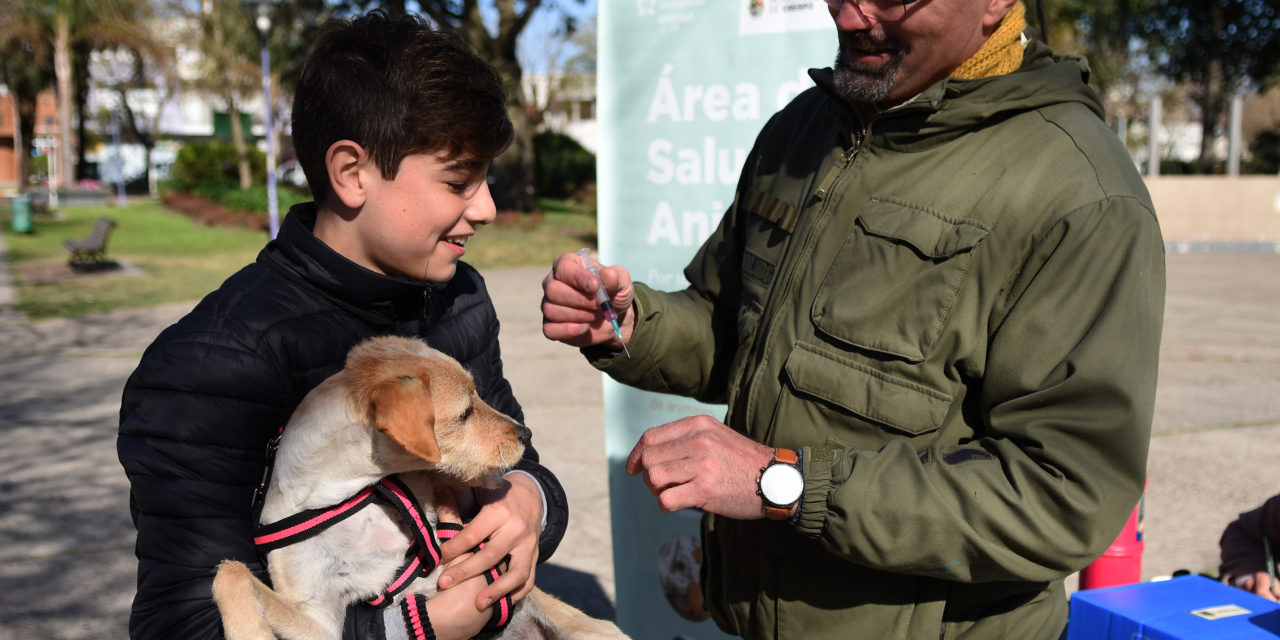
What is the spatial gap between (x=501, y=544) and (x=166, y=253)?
74.1 ft

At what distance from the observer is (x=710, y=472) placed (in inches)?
70.4

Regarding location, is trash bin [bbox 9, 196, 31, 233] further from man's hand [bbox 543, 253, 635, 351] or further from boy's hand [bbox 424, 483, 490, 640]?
boy's hand [bbox 424, 483, 490, 640]

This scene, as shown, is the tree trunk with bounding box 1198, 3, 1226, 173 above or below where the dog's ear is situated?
above

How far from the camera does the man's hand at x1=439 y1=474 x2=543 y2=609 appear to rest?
2.02m

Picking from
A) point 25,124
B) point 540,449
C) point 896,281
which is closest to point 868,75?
point 896,281

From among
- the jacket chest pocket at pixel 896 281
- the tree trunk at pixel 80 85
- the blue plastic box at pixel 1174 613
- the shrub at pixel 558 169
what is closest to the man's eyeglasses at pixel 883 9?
the jacket chest pocket at pixel 896 281

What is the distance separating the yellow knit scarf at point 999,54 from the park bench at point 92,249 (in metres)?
19.2

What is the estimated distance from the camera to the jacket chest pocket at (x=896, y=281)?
72.3 inches

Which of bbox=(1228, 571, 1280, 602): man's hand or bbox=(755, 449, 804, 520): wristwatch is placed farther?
bbox=(1228, 571, 1280, 602): man's hand

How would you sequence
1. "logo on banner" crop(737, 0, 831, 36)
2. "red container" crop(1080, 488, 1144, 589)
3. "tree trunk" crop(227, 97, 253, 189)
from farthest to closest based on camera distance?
"tree trunk" crop(227, 97, 253, 189) → "logo on banner" crop(737, 0, 831, 36) → "red container" crop(1080, 488, 1144, 589)

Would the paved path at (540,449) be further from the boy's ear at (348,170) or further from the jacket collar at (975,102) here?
the jacket collar at (975,102)

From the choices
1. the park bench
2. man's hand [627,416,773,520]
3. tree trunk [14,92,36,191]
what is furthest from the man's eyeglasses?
tree trunk [14,92,36,191]

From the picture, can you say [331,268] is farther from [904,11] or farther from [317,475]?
[904,11]

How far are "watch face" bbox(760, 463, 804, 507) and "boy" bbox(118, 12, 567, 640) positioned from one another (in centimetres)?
67
